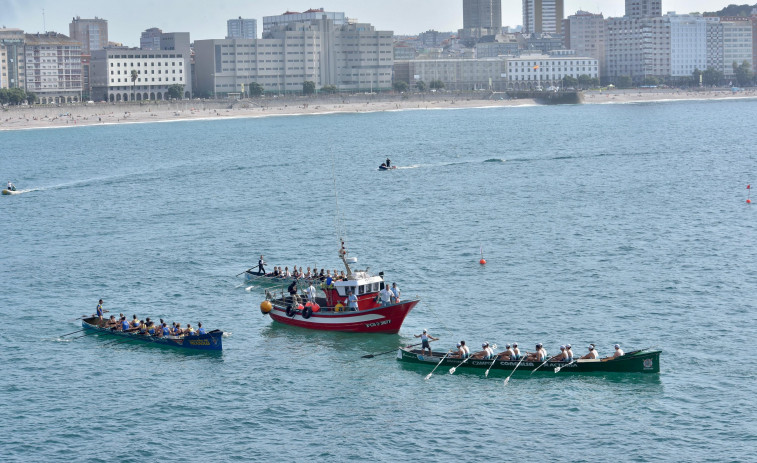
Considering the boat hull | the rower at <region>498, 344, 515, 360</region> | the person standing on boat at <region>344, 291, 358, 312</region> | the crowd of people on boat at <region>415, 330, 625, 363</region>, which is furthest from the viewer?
the person standing on boat at <region>344, 291, 358, 312</region>

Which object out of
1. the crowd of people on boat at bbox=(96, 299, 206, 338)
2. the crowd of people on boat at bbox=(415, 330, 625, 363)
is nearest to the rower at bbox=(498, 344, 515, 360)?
the crowd of people on boat at bbox=(415, 330, 625, 363)

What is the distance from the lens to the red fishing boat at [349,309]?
161 feet

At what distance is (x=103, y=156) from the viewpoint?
152m

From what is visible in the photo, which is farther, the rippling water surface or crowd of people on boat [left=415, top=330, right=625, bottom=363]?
crowd of people on boat [left=415, top=330, right=625, bottom=363]

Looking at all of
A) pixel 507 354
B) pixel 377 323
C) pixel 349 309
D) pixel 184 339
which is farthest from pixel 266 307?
pixel 507 354

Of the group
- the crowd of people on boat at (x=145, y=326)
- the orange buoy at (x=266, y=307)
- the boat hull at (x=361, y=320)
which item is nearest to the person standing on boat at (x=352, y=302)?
the boat hull at (x=361, y=320)

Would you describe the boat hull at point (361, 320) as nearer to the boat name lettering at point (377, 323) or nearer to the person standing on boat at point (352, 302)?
the boat name lettering at point (377, 323)

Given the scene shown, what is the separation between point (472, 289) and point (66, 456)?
27111 millimetres

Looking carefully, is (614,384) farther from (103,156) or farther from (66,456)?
(103,156)

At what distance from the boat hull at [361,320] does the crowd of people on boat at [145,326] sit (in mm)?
5409

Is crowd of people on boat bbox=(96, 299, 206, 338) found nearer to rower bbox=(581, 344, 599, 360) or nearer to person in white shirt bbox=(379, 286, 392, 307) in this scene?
person in white shirt bbox=(379, 286, 392, 307)

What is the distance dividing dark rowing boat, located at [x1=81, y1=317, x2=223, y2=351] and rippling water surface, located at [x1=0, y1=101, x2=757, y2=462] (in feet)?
2.03

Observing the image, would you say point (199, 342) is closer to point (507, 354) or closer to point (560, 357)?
point (507, 354)

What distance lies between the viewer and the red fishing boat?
161 ft
